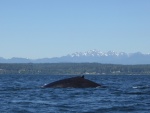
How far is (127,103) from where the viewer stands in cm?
3625

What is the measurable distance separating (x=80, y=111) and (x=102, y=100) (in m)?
8.62

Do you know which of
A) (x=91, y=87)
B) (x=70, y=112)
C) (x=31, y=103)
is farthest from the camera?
(x=91, y=87)

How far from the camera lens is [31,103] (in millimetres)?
35750

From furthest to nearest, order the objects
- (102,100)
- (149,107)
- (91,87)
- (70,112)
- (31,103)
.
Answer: (91,87)
(102,100)
(31,103)
(149,107)
(70,112)

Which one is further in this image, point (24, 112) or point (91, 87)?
point (91, 87)

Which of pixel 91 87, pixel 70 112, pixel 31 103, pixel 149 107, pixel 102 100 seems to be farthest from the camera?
pixel 91 87

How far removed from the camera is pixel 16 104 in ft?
115

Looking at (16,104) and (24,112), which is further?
(16,104)

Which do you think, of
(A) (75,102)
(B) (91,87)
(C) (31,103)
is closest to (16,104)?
(C) (31,103)

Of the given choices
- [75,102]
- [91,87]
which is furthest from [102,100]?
[91,87]

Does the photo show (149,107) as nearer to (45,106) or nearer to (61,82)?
(45,106)

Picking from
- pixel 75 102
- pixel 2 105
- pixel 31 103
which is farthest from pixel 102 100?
pixel 2 105

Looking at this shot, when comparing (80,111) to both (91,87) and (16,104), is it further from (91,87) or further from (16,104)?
(91,87)

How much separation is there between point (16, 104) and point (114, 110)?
7518mm
